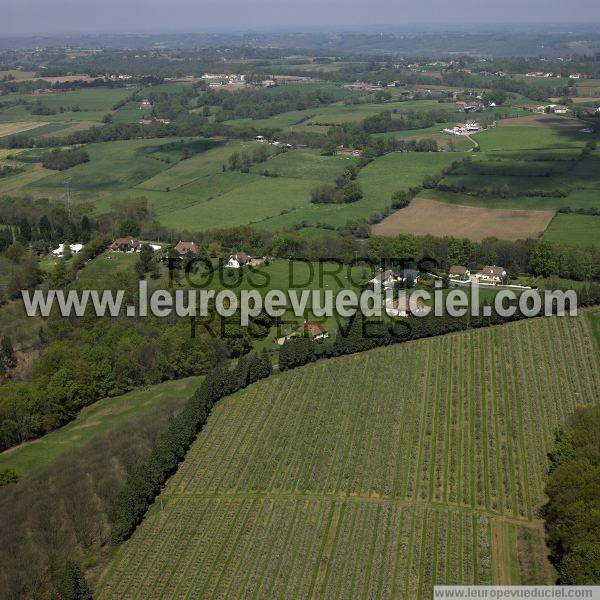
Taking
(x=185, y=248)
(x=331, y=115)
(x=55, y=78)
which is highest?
(x=55, y=78)

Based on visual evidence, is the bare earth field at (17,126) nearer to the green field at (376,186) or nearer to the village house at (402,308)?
the green field at (376,186)

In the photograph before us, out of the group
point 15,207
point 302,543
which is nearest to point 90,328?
point 302,543

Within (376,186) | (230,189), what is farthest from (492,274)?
(230,189)

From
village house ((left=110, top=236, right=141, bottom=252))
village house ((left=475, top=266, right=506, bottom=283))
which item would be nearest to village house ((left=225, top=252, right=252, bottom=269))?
village house ((left=110, top=236, right=141, bottom=252))

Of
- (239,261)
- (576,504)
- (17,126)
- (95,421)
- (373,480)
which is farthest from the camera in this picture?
(17,126)

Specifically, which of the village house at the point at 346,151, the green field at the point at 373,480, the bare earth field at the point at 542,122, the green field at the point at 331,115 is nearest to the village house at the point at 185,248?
the green field at the point at 373,480

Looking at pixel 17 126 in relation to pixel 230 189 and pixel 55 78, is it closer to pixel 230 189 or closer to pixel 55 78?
pixel 230 189
